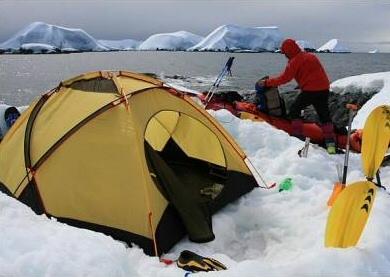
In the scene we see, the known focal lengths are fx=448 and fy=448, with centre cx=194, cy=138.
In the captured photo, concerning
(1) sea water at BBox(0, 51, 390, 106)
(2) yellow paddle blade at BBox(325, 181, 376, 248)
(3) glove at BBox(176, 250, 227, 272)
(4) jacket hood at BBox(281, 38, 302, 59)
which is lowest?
(1) sea water at BBox(0, 51, 390, 106)

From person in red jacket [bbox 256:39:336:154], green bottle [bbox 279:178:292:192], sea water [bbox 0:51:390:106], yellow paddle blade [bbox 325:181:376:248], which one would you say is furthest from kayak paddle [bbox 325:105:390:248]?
sea water [bbox 0:51:390:106]

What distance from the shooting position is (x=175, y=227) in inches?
203

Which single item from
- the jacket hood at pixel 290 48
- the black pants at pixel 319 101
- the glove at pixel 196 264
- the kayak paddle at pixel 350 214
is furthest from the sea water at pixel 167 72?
the kayak paddle at pixel 350 214

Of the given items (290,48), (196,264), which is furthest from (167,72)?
(196,264)

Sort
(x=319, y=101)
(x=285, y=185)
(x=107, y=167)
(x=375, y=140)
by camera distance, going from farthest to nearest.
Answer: (x=319, y=101), (x=285, y=185), (x=375, y=140), (x=107, y=167)

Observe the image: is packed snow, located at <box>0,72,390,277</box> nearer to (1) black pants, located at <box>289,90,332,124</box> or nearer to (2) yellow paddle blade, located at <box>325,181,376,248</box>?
(2) yellow paddle blade, located at <box>325,181,376,248</box>

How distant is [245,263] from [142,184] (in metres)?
1.93

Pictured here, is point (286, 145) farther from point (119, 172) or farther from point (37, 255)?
point (37, 255)

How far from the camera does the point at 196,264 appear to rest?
4.13 meters

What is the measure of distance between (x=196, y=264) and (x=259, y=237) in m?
1.39

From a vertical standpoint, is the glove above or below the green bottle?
above

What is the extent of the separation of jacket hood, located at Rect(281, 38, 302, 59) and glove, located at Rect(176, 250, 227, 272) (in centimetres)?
556

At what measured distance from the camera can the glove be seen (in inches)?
161

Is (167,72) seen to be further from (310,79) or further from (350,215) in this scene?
(350,215)
